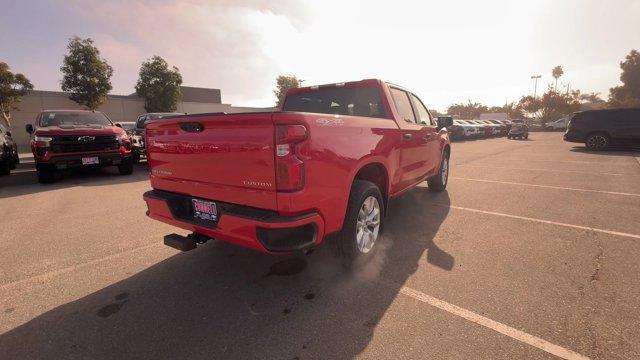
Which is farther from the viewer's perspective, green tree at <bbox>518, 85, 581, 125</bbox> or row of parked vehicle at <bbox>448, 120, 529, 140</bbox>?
green tree at <bbox>518, 85, 581, 125</bbox>

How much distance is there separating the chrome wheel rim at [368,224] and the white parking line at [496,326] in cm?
61

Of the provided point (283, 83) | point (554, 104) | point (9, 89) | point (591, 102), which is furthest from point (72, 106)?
point (591, 102)

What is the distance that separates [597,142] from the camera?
45.3ft

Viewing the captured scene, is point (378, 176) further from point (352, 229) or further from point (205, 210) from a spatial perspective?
point (205, 210)

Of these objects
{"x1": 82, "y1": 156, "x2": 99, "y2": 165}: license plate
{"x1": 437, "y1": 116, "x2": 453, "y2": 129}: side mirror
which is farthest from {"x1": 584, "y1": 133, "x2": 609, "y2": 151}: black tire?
{"x1": 82, "y1": 156, "x2": 99, "y2": 165}: license plate

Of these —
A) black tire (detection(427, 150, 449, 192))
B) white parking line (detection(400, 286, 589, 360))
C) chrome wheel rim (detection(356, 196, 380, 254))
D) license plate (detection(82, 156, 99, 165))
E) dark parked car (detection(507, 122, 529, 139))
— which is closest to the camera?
white parking line (detection(400, 286, 589, 360))

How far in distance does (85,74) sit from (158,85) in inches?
321

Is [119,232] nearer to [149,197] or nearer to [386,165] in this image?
[149,197]

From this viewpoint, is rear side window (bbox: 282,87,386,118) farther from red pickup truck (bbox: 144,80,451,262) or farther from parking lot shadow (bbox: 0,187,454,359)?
parking lot shadow (bbox: 0,187,454,359)

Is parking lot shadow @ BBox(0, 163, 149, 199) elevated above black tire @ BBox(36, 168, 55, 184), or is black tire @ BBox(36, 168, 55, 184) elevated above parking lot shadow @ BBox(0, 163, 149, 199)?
black tire @ BBox(36, 168, 55, 184)

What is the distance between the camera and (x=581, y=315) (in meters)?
2.33

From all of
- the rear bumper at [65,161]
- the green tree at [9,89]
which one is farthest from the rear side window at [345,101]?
the green tree at [9,89]

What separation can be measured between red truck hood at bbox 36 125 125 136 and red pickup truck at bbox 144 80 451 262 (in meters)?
5.80

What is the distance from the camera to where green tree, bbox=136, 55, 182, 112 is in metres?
32.8
